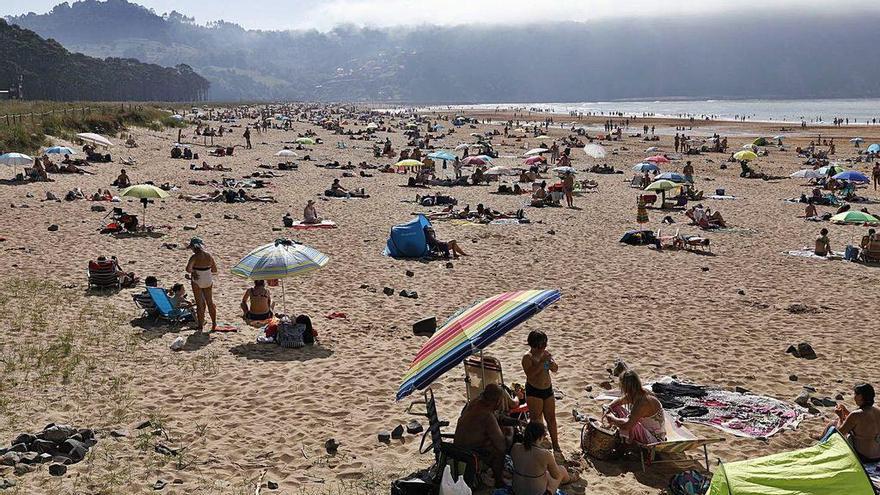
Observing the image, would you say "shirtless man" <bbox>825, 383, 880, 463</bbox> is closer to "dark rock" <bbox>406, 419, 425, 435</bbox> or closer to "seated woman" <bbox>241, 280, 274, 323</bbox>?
"dark rock" <bbox>406, 419, 425, 435</bbox>

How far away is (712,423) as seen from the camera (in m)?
7.53

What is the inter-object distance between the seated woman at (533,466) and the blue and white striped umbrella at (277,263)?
545cm

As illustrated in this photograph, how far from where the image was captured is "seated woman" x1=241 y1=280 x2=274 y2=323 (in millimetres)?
11086

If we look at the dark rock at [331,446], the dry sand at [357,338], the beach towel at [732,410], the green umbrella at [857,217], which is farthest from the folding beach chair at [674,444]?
the green umbrella at [857,217]

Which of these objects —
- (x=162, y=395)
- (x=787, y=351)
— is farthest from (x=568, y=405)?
(x=162, y=395)

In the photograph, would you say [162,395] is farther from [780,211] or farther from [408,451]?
[780,211]

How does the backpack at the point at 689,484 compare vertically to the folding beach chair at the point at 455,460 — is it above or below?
below

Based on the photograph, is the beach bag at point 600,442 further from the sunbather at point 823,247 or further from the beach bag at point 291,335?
the sunbather at point 823,247

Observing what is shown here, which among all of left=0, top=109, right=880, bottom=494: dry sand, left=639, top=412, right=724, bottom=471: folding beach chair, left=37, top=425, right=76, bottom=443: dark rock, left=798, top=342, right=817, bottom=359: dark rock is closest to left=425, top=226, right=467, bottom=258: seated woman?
left=0, top=109, right=880, bottom=494: dry sand

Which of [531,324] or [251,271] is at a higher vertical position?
[251,271]

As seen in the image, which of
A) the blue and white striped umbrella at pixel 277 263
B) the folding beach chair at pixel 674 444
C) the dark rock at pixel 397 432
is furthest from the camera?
the blue and white striped umbrella at pixel 277 263

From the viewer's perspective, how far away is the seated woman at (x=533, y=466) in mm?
5609

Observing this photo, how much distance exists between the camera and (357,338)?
418 inches

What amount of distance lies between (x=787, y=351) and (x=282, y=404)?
7260mm
